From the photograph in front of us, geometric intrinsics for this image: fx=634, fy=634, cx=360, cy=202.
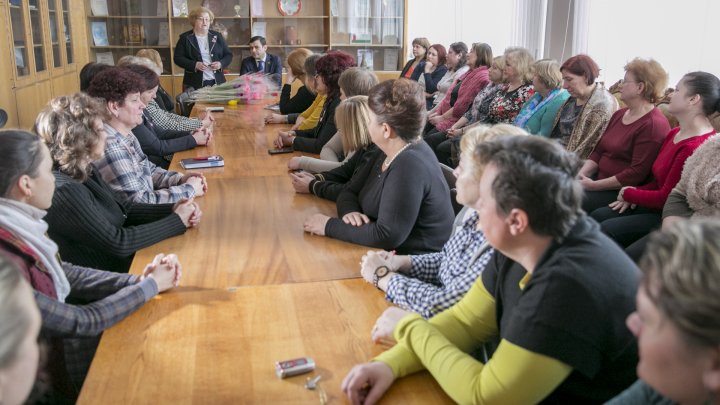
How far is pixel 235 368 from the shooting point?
4.68 feet

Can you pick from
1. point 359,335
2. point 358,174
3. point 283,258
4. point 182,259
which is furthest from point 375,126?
point 359,335

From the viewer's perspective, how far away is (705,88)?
3219 millimetres

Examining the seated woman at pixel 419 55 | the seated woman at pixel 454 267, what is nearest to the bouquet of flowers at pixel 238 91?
the seated woman at pixel 419 55

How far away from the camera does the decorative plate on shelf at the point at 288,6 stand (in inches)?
353

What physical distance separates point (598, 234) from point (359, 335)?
0.63m

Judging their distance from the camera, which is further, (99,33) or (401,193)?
(99,33)

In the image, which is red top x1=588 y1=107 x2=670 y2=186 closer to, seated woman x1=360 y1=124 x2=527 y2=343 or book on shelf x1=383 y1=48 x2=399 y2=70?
seated woman x1=360 y1=124 x2=527 y2=343

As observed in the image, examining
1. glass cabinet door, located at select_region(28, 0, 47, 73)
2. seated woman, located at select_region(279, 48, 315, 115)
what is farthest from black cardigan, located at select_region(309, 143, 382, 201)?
glass cabinet door, located at select_region(28, 0, 47, 73)

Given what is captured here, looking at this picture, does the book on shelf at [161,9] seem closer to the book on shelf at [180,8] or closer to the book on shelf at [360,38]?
the book on shelf at [180,8]

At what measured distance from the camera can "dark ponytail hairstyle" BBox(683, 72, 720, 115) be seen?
10.6 ft

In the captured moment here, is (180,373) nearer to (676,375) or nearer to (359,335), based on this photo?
(359,335)

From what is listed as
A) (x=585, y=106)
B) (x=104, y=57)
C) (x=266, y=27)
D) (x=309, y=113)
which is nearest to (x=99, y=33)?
(x=104, y=57)

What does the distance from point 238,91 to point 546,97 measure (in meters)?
3.03

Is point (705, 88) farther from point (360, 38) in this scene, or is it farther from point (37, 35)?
point (360, 38)
